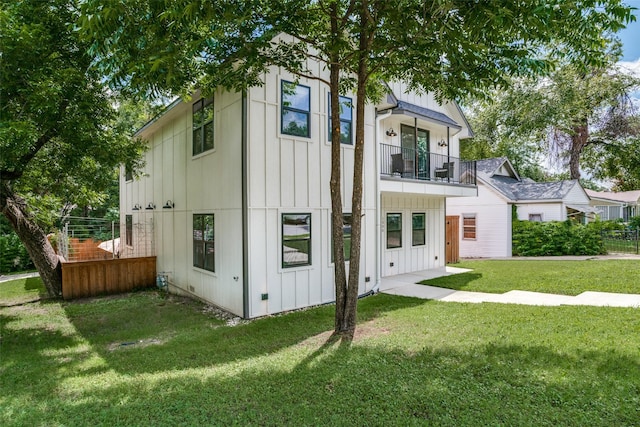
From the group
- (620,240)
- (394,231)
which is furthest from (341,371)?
(620,240)

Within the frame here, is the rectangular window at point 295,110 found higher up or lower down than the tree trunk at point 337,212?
higher up

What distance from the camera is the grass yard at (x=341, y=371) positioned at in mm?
3250

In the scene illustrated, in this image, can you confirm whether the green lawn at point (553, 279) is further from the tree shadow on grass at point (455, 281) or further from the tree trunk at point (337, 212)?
the tree trunk at point (337, 212)

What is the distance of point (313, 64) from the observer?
845cm

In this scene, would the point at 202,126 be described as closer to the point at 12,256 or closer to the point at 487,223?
the point at 12,256

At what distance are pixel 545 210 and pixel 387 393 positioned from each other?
17678mm

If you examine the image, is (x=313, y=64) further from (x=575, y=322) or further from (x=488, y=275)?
(x=488, y=275)

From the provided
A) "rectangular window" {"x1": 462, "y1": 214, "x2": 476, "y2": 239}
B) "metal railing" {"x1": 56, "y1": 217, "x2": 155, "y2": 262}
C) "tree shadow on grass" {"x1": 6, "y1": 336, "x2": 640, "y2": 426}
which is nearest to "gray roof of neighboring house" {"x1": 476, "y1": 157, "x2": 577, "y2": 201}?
"rectangular window" {"x1": 462, "y1": 214, "x2": 476, "y2": 239}

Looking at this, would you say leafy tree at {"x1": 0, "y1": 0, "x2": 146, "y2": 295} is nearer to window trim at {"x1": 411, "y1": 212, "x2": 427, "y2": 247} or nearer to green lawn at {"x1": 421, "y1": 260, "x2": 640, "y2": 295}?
window trim at {"x1": 411, "y1": 212, "x2": 427, "y2": 247}

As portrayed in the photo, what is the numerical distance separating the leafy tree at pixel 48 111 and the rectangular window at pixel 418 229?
9021 millimetres

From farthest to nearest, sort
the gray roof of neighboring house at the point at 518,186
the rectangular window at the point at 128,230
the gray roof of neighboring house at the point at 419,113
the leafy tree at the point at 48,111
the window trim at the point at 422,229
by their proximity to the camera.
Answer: the gray roof of neighboring house at the point at 518,186 → the rectangular window at the point at 128,230 → the window trim at the point at 422,229 → the gray roof of neighboring house at the point at 419,113 → the leafy tree at the point at 48,111

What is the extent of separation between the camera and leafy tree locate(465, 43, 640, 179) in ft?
70.0

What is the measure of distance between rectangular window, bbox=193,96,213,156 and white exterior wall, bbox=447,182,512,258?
13.7 m

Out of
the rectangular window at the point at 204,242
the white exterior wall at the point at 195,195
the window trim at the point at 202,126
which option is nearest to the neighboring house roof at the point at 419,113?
the white exterior wall at the point at 195,195
